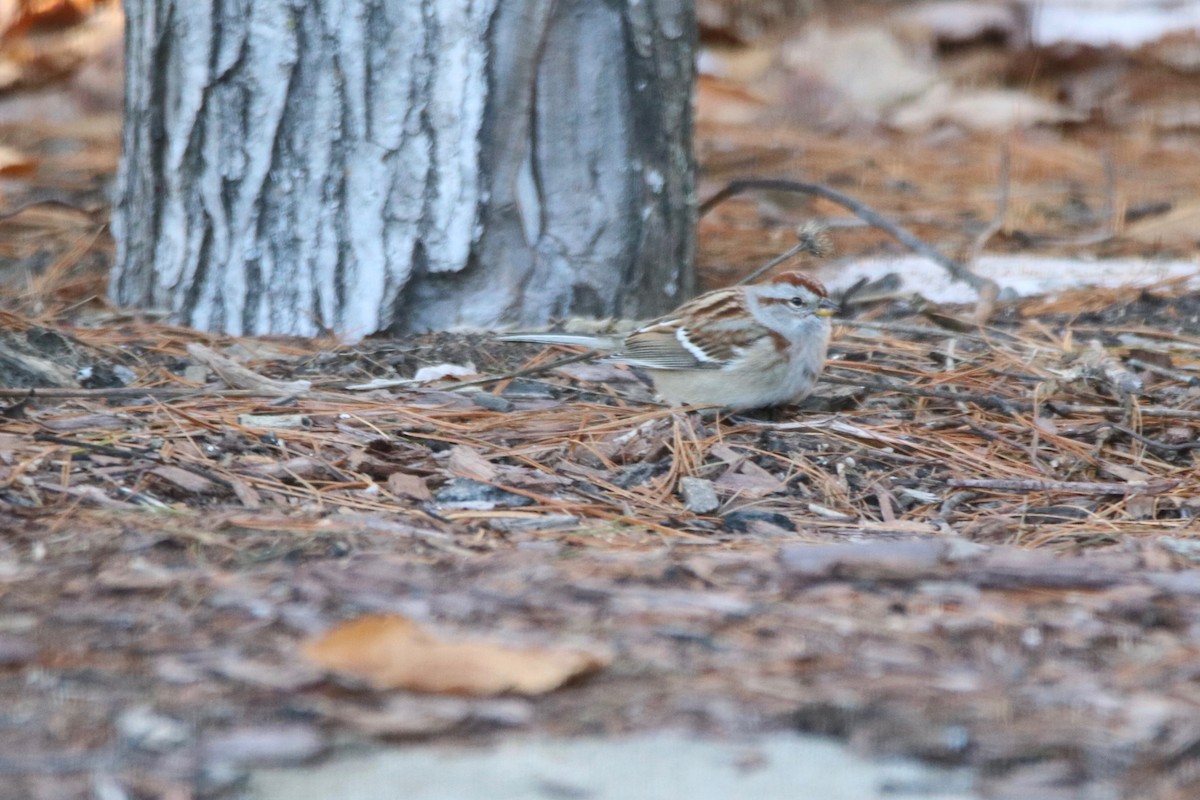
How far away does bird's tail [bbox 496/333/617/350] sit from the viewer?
489 cm

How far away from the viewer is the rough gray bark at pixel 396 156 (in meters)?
4.88

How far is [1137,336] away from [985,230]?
1555mm

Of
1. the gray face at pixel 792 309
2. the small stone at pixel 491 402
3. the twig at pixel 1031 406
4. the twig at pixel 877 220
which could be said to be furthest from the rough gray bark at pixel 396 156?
the twig at pixel 1031 406

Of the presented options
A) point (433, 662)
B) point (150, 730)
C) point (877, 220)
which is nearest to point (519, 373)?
point (877, 220)

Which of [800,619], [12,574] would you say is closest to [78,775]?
[12,574]

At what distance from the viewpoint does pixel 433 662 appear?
2309mm

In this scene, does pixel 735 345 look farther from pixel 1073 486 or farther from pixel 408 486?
pixel 408 486

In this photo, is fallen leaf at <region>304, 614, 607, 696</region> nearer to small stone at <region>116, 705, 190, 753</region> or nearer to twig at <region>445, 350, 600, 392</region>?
small stone at <region>116, 705, 190, 753</region>

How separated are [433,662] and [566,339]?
2.67 metres

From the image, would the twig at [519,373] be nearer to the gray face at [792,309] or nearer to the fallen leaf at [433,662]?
the gray face at [792,309]

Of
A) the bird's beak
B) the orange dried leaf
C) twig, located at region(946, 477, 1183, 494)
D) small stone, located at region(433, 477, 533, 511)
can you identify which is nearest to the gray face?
the bird's beak

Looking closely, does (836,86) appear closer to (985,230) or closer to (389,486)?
(985,230)

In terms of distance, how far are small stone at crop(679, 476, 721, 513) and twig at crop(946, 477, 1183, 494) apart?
2.33 feet

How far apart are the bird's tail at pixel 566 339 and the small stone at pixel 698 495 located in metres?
1.15
